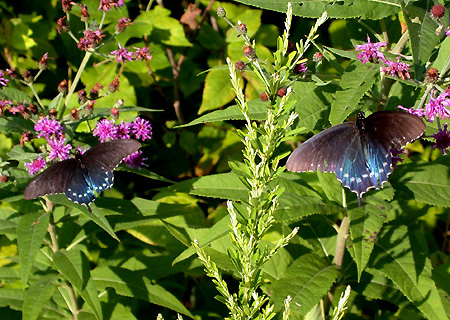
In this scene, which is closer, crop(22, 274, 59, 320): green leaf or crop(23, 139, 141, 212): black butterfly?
crop(23, 139, 141, 212): black butterfly

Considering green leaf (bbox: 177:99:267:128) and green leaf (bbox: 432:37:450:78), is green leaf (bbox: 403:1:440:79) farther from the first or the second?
green leaf (bbox: 177:99:267:128)

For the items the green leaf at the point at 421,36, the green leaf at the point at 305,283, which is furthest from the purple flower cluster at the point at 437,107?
the green leaf at the point at 305,283

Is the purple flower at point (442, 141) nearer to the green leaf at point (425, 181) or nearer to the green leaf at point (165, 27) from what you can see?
the green leaf at point (425, 181)

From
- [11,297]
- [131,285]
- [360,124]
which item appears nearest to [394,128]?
[360,124]

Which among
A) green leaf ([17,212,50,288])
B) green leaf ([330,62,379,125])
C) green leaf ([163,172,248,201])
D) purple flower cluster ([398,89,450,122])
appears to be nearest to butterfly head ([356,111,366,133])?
green leaf ([330,62,379,125])

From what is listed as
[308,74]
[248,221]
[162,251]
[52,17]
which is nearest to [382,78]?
[308,74]

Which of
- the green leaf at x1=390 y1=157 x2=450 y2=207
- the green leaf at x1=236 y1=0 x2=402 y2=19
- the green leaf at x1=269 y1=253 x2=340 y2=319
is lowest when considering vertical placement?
the green leaf at x1=269 y1=253 x2=340 y2=319
